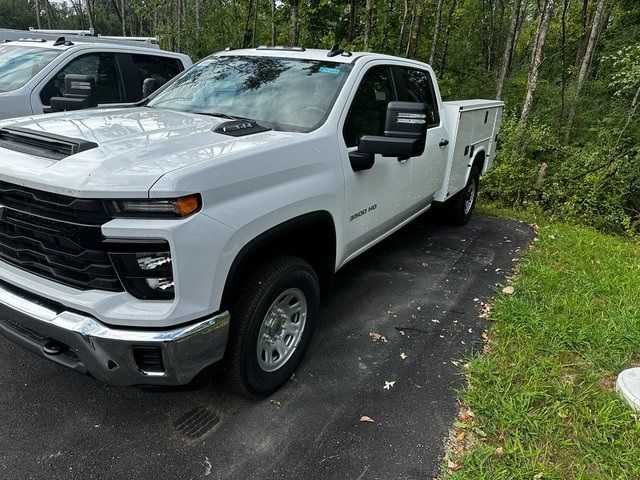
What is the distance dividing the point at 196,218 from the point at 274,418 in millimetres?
1317

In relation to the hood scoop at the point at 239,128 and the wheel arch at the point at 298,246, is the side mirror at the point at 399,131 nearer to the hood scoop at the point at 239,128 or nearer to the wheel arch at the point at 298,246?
the wheel arch at the point at 298,246

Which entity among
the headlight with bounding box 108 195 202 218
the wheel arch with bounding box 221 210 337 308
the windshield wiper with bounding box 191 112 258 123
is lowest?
the wheel arch with bounding box 221 210 337 308

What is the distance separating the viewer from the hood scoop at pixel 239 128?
8.65ft

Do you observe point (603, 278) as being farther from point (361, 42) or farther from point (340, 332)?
point (361, 42)

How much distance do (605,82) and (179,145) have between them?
17744 millimetres

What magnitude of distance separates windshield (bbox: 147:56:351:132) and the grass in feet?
6.86

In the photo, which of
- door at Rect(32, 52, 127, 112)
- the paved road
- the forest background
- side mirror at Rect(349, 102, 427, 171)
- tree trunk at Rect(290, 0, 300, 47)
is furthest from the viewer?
tree trunk at Rect(290, 0, 300, 47)

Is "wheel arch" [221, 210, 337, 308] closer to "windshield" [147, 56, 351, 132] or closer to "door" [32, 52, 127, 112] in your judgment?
"windshield" [147, 56, 351, 132]

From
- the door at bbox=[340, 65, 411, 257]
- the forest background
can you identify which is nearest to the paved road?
the door at bbox=[340, 65, 411, 257]

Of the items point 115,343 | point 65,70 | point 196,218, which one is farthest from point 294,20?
point 115,343

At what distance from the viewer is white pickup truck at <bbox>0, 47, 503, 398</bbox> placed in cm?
195

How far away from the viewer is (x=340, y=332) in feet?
11.5

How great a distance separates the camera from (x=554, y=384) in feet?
9.56

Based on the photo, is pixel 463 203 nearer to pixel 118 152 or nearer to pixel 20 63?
pixel 118 152
